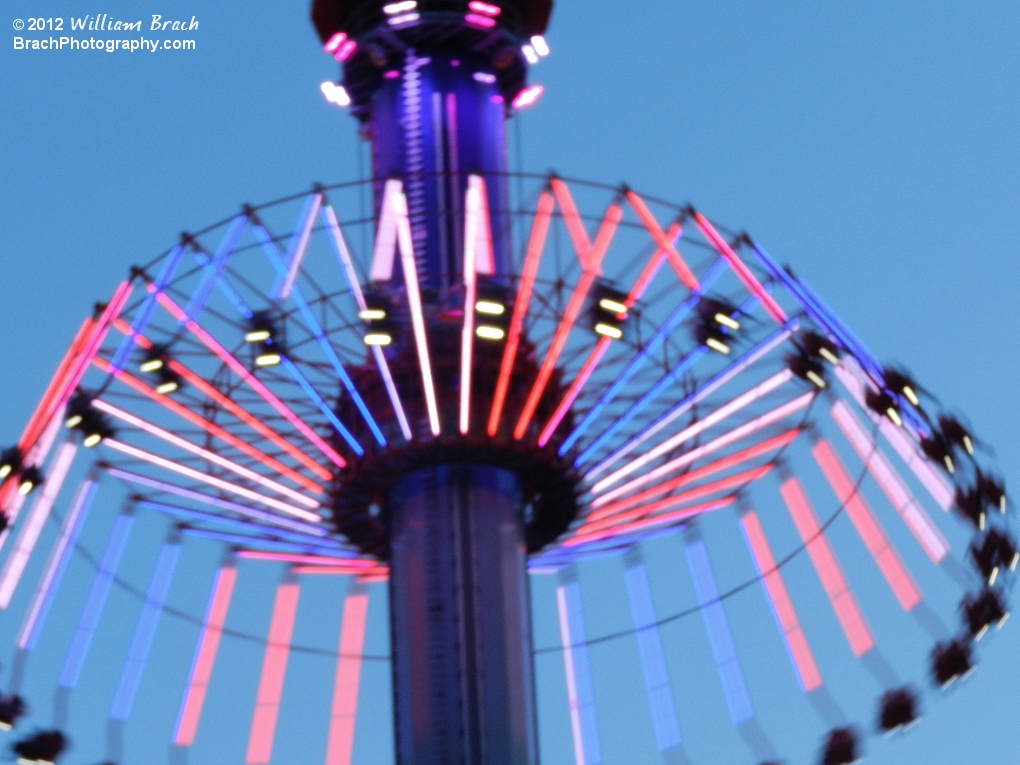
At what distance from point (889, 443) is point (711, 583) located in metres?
5.83

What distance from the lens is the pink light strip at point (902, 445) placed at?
56906 millimetres

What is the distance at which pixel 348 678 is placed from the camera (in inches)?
2488

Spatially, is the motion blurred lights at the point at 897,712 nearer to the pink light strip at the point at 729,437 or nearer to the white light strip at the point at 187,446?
the pink light strip at the point at 729,437

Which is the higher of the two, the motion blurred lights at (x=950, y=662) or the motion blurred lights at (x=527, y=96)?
the motion blurred lights at (x=527, y=96)

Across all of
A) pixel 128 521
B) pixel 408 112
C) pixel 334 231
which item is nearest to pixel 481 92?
pixel 408 112

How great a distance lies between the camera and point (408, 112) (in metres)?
61.8

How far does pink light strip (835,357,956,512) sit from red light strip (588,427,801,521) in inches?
94.5

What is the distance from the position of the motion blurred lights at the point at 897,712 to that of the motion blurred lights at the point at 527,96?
53.1ft

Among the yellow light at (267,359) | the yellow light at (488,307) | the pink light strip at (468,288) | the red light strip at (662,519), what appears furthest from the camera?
the red light strip at (662,519)

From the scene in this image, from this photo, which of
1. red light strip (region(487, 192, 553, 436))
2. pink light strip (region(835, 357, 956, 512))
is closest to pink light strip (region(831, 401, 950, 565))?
pink light strip (region(835, 357, 956, 512))

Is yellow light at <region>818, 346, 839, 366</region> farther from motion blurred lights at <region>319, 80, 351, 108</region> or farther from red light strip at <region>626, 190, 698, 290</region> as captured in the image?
motion blurred lights at <region>319, 80, 351, 108</region>

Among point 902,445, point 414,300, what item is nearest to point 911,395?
point 902,445

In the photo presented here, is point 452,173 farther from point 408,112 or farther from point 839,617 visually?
point 839,617

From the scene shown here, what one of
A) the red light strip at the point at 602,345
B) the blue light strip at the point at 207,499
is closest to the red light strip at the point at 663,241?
the red light strip at the point at 602,345
